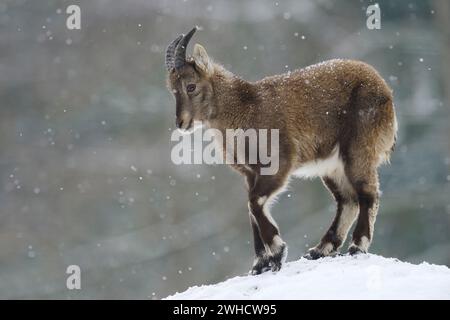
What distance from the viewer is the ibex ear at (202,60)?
9453 millimetres

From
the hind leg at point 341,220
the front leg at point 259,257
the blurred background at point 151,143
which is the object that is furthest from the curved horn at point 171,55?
the blurred background at point 151,143

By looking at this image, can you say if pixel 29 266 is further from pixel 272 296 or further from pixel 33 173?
pixel 272 296

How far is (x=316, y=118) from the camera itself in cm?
941

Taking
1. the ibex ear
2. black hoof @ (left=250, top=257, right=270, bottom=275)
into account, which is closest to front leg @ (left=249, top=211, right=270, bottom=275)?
black hoof @ (left=250, top=257, right=270, bottom=275)

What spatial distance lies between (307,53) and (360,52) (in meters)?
1.67

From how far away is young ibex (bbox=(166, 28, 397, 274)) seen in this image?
9.27 m

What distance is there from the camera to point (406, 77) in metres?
29.0

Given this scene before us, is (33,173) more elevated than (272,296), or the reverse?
(33,173)

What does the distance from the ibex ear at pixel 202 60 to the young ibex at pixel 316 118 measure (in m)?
0.01

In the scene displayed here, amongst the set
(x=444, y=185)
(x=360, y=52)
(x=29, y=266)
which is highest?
(x=360, y=52)

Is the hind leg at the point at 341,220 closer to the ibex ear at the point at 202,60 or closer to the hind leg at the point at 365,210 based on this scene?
the hind leg at the point at 365,210

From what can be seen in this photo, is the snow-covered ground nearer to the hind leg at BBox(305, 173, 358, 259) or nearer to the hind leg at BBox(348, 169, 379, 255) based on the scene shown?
the hind leg at BBox(348, 169, 379, 255)

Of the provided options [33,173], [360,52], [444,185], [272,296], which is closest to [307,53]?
[360,52]
